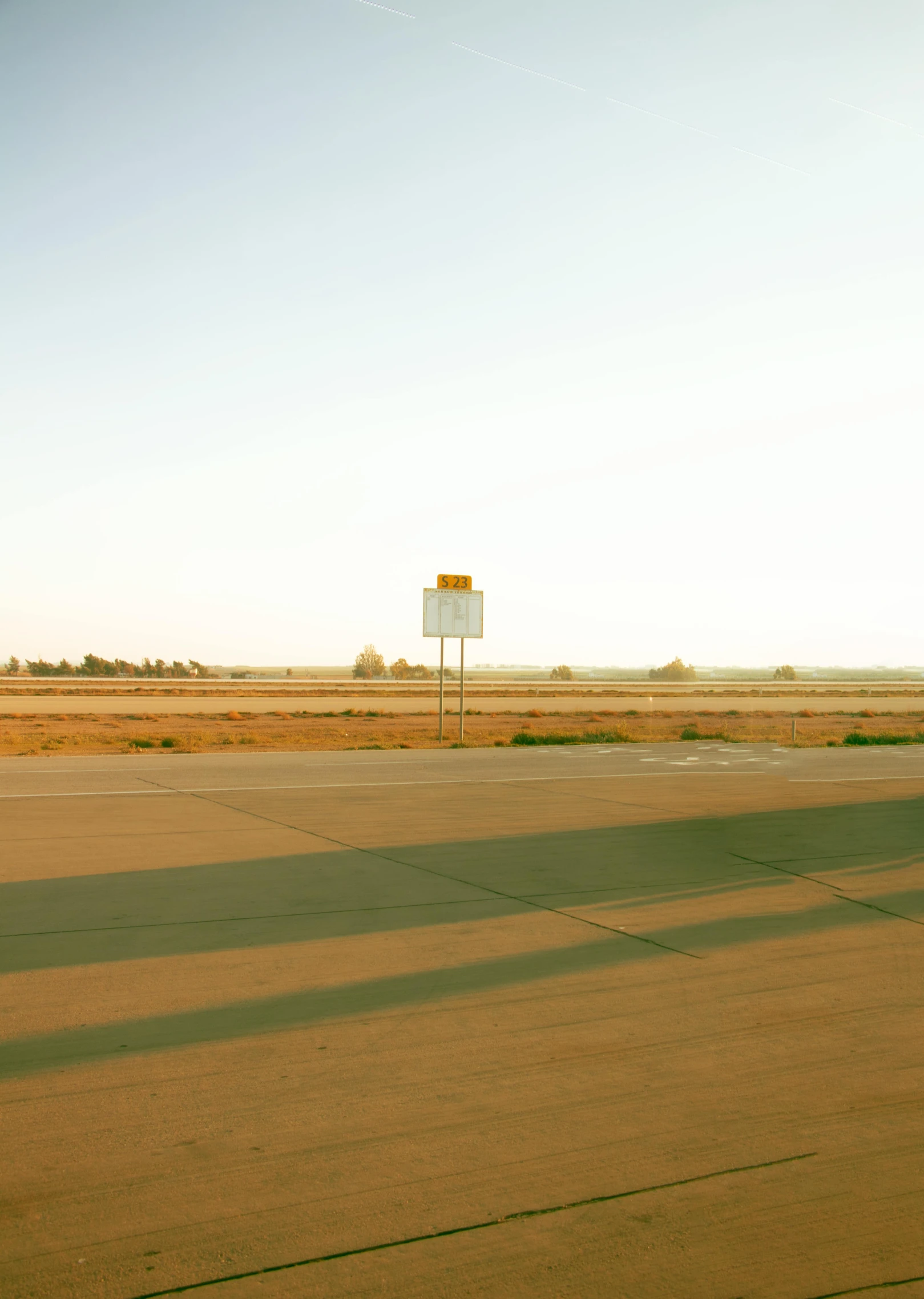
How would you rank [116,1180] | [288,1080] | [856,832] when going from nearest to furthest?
[116,1180] < [288,1080] < [856,832]

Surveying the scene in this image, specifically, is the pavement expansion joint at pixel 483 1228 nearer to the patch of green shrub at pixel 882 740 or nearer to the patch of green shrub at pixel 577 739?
the patch of green shrub at pixel 577 739

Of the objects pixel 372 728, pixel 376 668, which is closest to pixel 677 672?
pixel 376 668

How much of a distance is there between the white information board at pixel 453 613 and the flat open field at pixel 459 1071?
19.5 meters

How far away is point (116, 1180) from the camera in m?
3.50

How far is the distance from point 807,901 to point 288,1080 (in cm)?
513

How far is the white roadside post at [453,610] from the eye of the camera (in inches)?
1169

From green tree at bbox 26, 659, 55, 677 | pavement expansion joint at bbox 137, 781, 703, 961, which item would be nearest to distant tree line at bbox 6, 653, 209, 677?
green tree at bbox 26, 659, 55, 677

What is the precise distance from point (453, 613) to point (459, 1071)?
25.6 meters

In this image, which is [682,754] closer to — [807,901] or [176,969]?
[807,901]

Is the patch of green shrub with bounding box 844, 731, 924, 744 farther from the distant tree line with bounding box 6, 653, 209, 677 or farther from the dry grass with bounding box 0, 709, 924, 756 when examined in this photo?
the distant tree line with bounding box 6, 653, 209, 677

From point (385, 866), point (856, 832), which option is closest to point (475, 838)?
point (385, 866)

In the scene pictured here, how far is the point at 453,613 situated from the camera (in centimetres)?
2998

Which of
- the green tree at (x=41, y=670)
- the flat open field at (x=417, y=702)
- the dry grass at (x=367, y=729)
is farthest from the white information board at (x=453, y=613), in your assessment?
the green tree at (x=41, y=670)

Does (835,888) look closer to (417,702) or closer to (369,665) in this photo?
(417,702)
